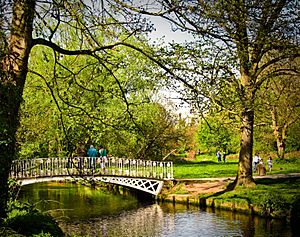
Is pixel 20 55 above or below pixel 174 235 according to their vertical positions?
above

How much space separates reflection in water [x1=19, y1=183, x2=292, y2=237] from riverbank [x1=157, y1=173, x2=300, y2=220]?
17.3 inches

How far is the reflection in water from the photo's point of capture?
1488cm

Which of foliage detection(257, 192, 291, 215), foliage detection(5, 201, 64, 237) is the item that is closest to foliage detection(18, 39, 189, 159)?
foliage detection(257, 192, 291, 215)

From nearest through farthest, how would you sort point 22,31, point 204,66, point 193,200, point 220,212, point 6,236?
point 6,236
point 22,31
point 204,66
point 220,212
point 193,200

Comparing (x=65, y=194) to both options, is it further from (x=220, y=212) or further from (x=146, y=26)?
(x=146, y=26)

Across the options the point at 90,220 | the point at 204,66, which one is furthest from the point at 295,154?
the point at 204,66

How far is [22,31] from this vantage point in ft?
22.7

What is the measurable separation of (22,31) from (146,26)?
188 cm

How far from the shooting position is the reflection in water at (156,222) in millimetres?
14883

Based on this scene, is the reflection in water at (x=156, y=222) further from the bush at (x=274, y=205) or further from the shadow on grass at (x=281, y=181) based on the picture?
the shadow on grass at (x=281, y=181)

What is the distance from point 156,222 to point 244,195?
3.66 m

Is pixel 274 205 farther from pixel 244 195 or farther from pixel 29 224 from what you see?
pixel 29 224

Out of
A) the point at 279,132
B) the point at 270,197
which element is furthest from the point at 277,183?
the point at 279,132

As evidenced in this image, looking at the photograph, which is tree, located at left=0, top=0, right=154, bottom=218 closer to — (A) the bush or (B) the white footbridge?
(A) the bush
